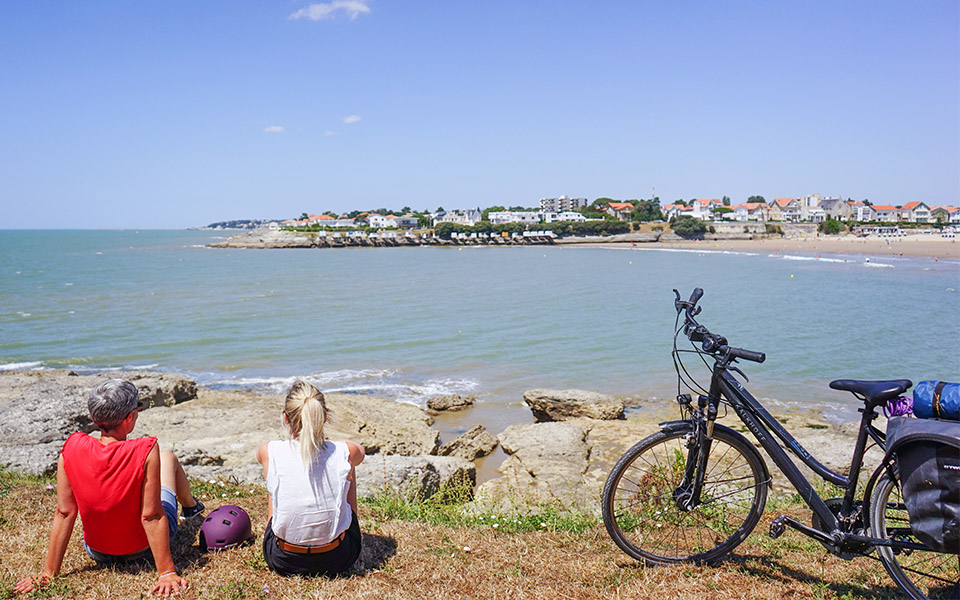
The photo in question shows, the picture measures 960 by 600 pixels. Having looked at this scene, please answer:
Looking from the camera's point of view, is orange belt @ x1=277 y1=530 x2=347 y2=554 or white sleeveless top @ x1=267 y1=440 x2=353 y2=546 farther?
orange belt @ x1=277 y1=530 x2=347 y2=554

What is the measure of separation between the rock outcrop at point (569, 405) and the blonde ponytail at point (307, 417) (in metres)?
10.6

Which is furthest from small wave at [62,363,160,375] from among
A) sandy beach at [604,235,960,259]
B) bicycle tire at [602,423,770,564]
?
sandy beach at [604,235,960,259]

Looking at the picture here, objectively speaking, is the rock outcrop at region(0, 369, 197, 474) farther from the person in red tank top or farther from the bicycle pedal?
the bicycle pedal

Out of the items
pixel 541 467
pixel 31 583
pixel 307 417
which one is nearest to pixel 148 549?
pixel 31 583

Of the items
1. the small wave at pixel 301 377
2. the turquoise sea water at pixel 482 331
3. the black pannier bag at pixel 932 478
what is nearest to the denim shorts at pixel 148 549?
the black pannier bag at pixel 932 478

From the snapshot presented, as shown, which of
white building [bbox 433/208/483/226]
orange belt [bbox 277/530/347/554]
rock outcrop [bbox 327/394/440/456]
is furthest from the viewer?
white building [bbox 433/208/483/226]

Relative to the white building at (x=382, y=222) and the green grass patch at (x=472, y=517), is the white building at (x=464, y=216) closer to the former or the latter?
the white building at (x=382, y=222)

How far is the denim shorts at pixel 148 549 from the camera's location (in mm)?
3973

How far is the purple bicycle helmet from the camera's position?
14.1 feet

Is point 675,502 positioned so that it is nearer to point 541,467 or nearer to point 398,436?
point 541,467

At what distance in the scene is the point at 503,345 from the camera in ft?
76.4

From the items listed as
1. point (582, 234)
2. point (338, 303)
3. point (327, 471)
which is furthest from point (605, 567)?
point (582, 234)

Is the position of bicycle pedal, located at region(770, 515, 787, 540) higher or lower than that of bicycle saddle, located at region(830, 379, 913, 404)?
lower

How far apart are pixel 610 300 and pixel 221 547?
3476cm
